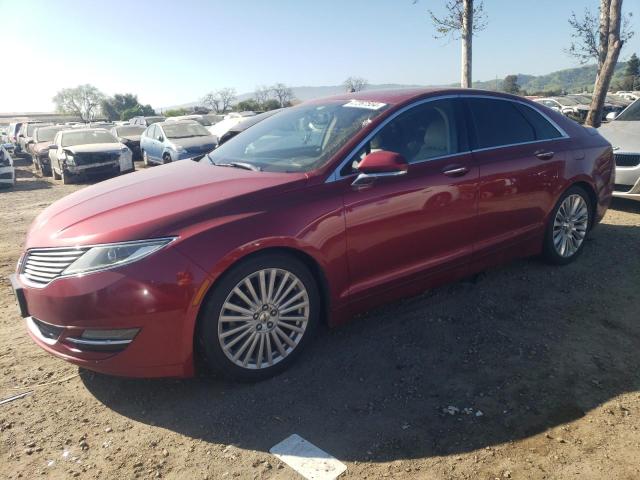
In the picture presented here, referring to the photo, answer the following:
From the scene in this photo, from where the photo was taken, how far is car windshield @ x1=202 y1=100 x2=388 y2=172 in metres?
3.32

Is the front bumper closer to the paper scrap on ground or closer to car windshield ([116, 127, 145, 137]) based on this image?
the paper scrap on ground

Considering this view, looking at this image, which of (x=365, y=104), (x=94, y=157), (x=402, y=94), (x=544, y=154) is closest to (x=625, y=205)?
(x=544, y=154)

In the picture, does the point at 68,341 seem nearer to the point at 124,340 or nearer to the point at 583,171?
the point at 124,340

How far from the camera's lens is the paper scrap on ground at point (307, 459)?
7.44ft

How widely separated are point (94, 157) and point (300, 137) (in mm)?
10702

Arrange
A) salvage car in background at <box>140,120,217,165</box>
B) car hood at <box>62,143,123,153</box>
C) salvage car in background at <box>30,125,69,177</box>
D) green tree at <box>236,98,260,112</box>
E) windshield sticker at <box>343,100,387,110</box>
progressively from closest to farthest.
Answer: windshield sticker at <box>343,100,387,110</box>, car hood at <box>62,143,123,153</box>, salvage car in background at <box>140,120,217,165</box>, salvage car in background at <box>30,125,69,177</box>, green tree at <box>236,98,260,112</box>

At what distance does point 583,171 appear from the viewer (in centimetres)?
460

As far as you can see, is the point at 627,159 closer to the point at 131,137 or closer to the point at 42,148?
the point at 42,148

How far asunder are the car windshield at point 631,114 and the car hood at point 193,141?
9.76 meters

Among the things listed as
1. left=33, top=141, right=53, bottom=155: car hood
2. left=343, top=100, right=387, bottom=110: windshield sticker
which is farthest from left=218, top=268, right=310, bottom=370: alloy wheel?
left=33, top=141, right=53, bottom=155: car hood

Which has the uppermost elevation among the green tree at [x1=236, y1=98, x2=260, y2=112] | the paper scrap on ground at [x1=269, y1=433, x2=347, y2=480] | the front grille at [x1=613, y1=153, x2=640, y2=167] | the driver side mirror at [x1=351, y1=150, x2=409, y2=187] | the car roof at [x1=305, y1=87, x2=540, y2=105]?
the green tree at [x1=236, y1=98, x2=260, y2=112]

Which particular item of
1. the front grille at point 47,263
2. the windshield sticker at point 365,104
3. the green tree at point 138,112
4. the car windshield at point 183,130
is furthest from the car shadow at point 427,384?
A: the green tree at point 138,112

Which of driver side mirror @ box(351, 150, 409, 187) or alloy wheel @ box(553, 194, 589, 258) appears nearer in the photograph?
driver side mirror @ box(351, 150, 409, 187)

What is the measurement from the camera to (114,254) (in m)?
2.57
